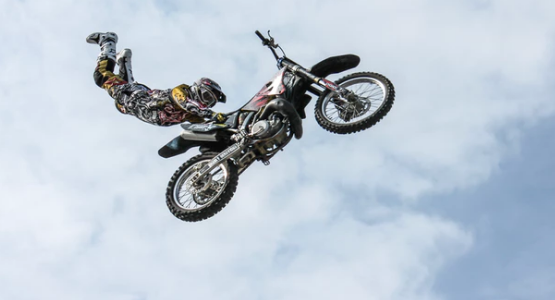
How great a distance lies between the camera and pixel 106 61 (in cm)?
1777

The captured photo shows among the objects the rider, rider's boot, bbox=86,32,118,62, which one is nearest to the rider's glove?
the rider

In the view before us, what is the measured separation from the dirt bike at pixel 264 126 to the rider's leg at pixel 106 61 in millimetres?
1971

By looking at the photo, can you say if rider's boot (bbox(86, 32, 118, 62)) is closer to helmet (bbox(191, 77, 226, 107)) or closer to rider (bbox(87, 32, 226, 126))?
rider (bbox(87, 32, 226, 126))

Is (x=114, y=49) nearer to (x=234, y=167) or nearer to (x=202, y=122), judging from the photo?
(x=202, y=122)

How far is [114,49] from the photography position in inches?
713

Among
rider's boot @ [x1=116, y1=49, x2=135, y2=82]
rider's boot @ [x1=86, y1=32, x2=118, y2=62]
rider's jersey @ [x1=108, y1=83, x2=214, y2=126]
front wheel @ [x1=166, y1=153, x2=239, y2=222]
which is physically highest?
rider's boot @ [x1=86, y1=32, x2=118, y2=62]

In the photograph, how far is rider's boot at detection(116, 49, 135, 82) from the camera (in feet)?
57.9

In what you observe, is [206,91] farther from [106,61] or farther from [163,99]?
[106,61]

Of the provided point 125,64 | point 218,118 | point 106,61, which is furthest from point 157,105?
point 106,61

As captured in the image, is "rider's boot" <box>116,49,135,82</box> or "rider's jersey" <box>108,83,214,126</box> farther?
"rider's boot" <box>116,49,135,82</box>

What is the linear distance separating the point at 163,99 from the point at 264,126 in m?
2.34

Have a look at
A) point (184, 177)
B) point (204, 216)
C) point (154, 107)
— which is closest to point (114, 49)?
point (154, 107)

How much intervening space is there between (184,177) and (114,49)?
370 cm

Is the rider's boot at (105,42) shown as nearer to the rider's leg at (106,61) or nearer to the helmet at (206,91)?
the rider's leg at (106,61)
